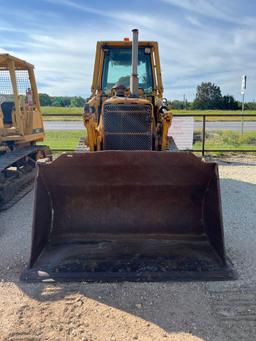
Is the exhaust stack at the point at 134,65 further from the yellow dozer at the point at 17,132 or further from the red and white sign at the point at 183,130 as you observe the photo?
the red and white sign at the point at 183,130

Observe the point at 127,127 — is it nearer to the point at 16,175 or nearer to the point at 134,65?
the point at 134,65

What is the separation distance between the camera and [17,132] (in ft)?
23.5

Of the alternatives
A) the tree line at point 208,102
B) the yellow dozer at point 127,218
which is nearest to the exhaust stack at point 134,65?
the yellow dozer at point 127,218

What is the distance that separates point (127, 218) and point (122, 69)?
10.8 ft

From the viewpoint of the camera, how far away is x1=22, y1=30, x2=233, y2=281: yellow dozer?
12.2 ft

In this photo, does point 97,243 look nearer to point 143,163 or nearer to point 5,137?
point 143,163

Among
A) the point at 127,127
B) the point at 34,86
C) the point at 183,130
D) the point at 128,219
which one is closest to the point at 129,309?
the point at 128,219

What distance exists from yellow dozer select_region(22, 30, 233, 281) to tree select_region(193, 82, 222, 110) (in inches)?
1702

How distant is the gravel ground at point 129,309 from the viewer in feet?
9.33

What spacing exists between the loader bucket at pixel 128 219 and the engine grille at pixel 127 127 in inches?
48.9

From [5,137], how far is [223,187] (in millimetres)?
4752

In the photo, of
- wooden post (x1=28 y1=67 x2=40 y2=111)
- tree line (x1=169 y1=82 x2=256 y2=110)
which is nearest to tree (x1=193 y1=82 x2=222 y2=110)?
tree line (x1=169 y1=82 x2=256 y2=110)

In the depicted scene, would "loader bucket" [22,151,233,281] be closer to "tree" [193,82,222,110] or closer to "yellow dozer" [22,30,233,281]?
"yellow dozer" [22,30,233,281]

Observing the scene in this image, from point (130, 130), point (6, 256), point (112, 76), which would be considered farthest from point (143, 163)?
point (112, 76)
